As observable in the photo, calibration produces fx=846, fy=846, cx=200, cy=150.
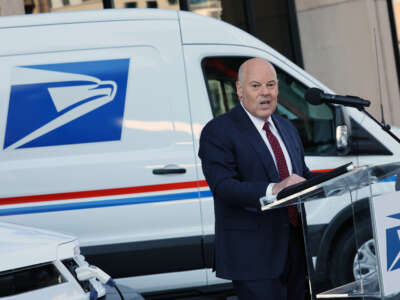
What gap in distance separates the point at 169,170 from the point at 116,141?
0.42 m

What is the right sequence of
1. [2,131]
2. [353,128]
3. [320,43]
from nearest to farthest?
1. [2,131]
2. [353,128]
3. [320,43]

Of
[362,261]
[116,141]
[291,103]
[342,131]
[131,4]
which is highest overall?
[131,4]

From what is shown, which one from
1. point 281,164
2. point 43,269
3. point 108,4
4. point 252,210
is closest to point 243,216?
point 252,210

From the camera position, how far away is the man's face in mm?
3701

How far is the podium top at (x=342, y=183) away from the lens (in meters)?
3.00

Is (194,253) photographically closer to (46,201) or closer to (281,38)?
(46,201)

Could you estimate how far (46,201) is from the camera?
19.2 feet

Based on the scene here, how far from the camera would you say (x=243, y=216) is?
12.0 feet

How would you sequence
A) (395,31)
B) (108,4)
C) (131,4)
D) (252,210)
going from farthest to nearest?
1. (395,31)
2. (131,4)
3. (108,4)
4. (252,210)

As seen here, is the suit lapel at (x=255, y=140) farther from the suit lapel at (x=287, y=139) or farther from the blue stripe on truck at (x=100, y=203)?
the blue stripe on truck at (x=100, y=203)

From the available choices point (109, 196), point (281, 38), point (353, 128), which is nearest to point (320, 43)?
point (281, 38)

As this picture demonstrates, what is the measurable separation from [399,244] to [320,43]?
31.4 feet

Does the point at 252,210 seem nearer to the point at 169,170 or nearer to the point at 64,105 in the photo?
the point at 169,170

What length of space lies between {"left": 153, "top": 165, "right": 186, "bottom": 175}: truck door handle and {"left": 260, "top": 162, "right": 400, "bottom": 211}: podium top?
2619mm
